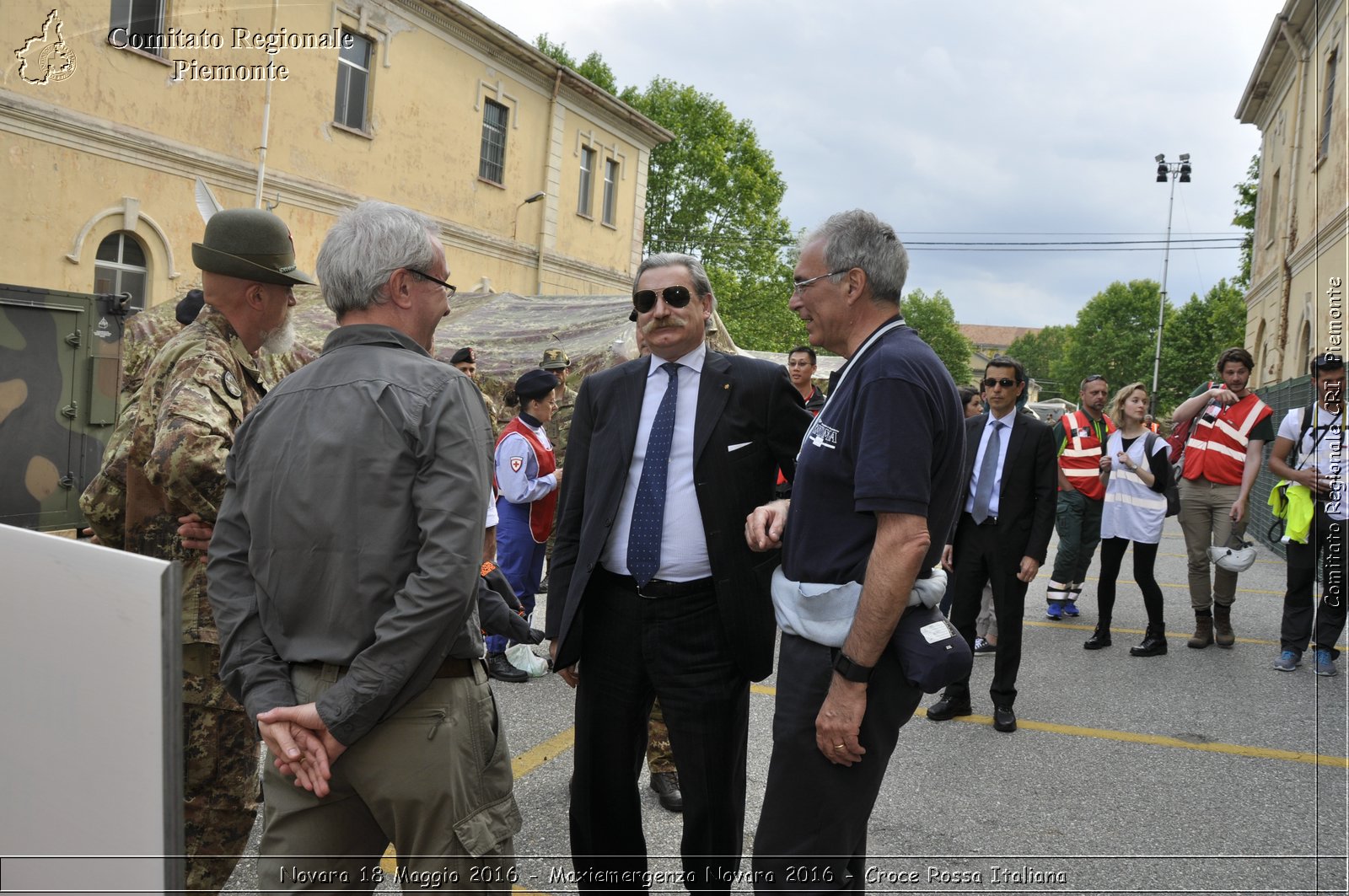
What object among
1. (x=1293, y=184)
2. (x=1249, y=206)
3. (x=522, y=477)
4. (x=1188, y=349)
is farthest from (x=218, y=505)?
(x=1188, y=349)

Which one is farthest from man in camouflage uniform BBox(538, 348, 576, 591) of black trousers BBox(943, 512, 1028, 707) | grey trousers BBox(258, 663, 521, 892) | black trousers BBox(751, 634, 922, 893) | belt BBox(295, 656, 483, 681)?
grey trousers BBox(258, 663, 521, 892)

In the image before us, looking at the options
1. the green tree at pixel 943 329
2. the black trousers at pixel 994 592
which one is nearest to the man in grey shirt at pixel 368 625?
the black trousers at pixel 994 592

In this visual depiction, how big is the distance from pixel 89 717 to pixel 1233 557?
25.2 ft

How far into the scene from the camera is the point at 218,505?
2.57 meters

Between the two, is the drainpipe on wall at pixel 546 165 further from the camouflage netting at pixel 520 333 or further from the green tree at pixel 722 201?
the green tree at pixel 722 201

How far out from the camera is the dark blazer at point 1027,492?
17.7ft

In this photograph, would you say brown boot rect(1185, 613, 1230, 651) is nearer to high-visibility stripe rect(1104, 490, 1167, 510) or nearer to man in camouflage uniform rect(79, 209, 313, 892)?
high-visibility stripe rect(1104, 490, 1167, 510)

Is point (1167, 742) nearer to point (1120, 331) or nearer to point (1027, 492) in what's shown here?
point (1027, 492)

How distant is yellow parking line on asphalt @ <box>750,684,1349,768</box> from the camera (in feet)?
15.9

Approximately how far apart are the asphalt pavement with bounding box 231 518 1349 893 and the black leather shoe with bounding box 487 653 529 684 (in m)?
0.09

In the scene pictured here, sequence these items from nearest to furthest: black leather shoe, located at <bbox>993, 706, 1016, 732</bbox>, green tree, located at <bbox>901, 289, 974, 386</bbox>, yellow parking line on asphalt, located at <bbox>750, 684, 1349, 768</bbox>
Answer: yellow parking line on asphalt, located at <bbox>750, 684, 1349, 768</bbox>
black leather shoe, located at <bbox>993, 706, 1016, 732</bbox>
green tree, located at <bbox>901, 289, 974, 386</bbox>

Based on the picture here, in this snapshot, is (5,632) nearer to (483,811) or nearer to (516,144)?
(483,811)

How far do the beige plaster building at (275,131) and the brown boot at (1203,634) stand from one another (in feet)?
45.5

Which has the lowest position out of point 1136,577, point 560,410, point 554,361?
point 1136,577
